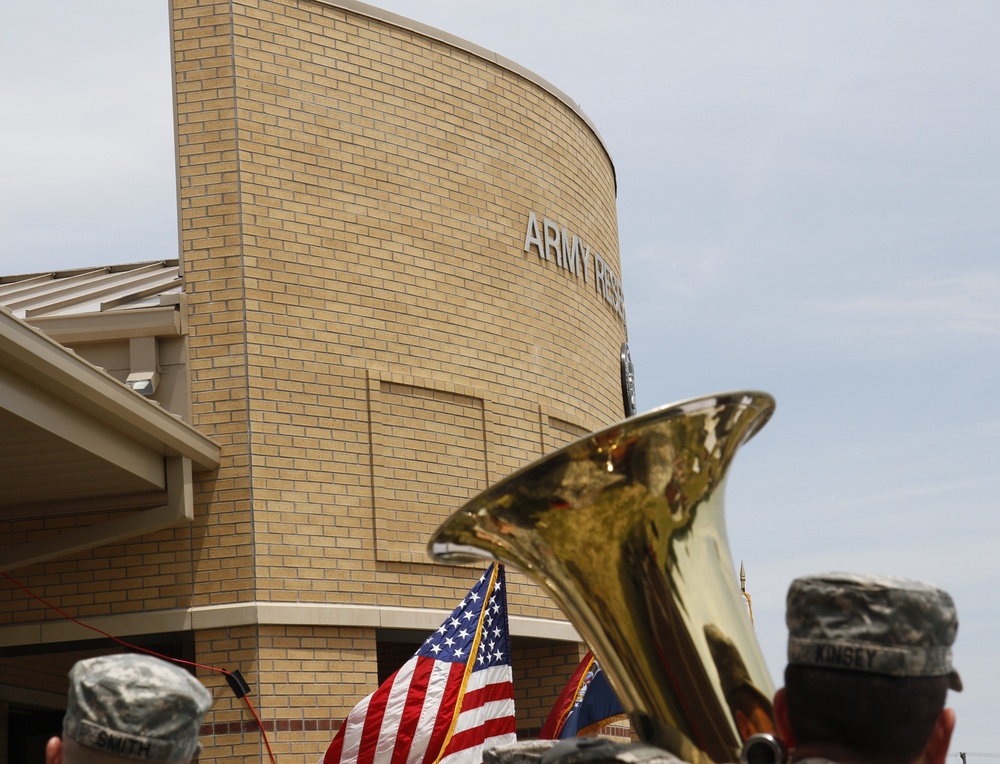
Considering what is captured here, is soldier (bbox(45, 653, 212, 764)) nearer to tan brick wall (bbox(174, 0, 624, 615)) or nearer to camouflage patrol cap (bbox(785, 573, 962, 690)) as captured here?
camouflage patrol cap (bbox(785, 573, 962, 690))

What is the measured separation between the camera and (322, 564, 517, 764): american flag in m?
8.85

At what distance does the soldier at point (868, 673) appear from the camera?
7.62 ft

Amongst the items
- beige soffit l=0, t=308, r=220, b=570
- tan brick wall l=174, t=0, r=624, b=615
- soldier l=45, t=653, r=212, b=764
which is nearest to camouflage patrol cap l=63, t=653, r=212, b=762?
soldier l=45, t=653, r=212, b=764

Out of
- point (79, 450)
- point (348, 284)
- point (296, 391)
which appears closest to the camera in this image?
point (79, 450)

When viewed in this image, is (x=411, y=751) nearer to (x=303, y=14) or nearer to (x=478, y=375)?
(x=478, y=375)

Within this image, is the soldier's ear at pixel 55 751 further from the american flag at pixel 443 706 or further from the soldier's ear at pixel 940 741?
the american flag at pixel 443 706

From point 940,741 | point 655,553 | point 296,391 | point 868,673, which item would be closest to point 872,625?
point 868,673

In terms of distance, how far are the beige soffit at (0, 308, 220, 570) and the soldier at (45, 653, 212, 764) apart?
6.38m

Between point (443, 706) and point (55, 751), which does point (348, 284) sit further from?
point (55, 751)

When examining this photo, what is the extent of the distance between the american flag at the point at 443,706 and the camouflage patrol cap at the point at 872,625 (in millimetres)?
6463

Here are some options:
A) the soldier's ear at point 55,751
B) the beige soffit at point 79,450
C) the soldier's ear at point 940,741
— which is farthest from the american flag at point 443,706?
the soldier's ear at point 940,741

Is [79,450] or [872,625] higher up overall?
[79,450]

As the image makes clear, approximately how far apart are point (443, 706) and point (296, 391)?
11.8 ft

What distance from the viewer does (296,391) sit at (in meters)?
11.6
